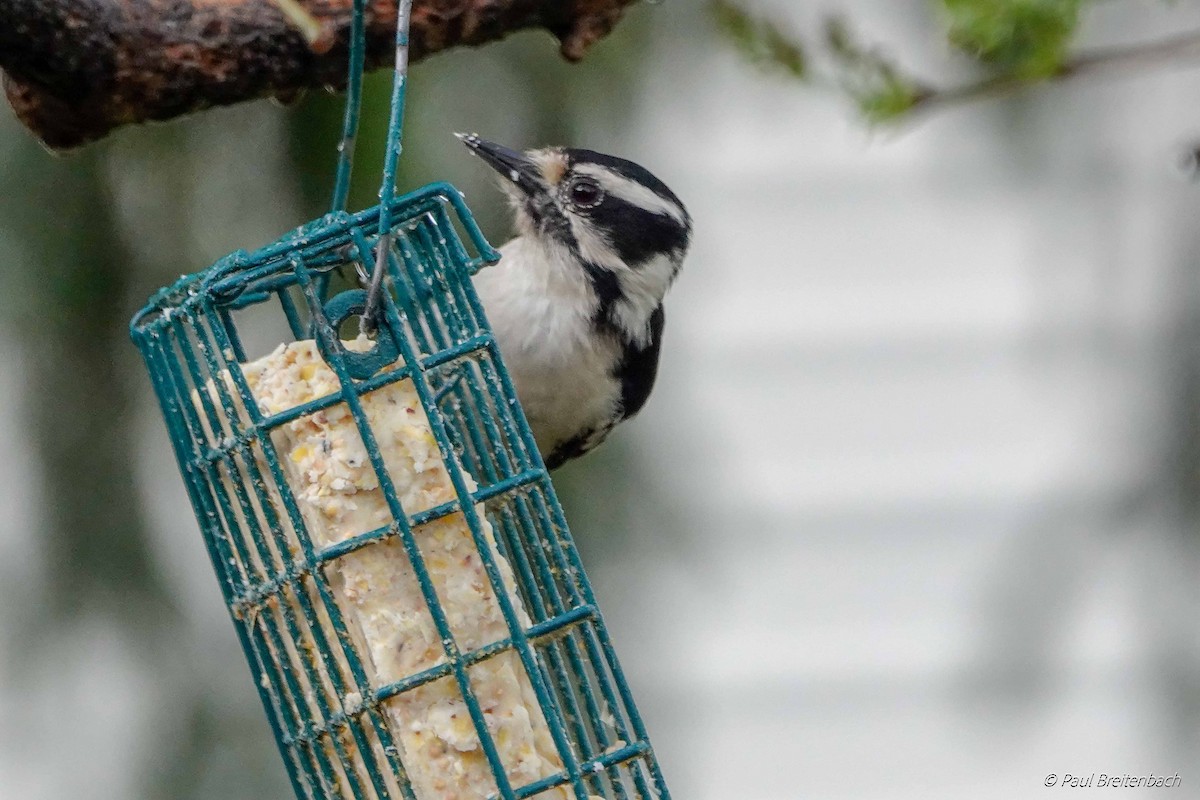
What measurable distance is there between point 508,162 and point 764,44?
127 cm

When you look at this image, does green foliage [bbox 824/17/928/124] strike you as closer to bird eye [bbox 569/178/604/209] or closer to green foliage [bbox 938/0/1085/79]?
green foliage [bbox 938/0/1085/79]

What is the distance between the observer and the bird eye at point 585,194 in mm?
3846

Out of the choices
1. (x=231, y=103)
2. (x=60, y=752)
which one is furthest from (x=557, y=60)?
(x=60, y=752)

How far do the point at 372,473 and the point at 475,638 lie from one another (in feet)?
1.07

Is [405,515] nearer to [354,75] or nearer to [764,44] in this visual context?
[354,75]

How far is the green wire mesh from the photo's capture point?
2.50 m

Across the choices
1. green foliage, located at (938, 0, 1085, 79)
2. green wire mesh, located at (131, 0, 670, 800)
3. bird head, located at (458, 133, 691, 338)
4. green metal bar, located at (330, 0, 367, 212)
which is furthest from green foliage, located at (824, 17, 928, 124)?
bird head, located at (458, 133, 691, 338)

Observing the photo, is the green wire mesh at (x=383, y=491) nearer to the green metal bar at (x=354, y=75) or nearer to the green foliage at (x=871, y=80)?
the green metal bar at (x=354, y=75)

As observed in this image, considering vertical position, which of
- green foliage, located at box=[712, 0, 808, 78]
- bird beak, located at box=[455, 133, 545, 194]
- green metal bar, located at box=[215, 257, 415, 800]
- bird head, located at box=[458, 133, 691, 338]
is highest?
bird beak, located at box=[455, 133, 545, 194]

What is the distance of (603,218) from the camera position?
386cm

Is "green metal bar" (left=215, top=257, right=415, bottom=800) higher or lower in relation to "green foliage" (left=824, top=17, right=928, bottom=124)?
lower

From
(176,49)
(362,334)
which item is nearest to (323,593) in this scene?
(362,334)

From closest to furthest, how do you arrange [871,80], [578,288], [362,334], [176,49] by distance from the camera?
[871,80], [362,334], [176,49], [578,288]

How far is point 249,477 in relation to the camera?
105 inches
